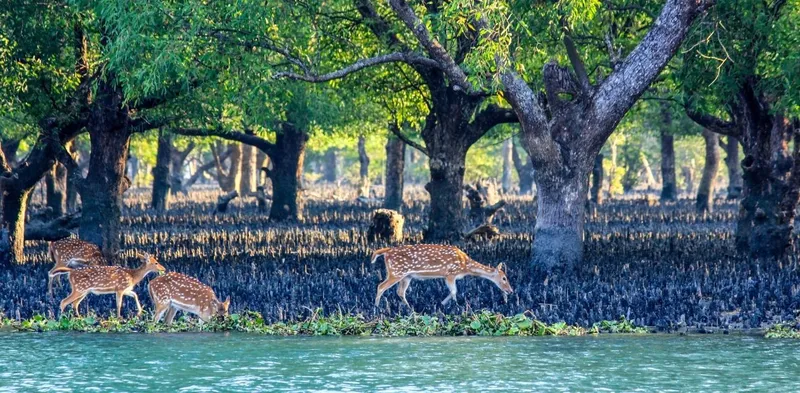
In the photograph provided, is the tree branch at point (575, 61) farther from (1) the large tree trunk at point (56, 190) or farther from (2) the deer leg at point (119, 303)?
(1) the large tree trunk at point (56, 190)

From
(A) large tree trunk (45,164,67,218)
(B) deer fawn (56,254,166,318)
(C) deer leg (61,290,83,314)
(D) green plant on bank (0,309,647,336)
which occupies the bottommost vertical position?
(D) green plant on bank (0,309,647,336)

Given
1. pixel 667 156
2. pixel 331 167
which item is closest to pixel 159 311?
pixel 667 156

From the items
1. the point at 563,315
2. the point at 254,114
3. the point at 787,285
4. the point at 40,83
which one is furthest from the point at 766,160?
the point at 40,83

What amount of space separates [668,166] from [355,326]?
37.0 m

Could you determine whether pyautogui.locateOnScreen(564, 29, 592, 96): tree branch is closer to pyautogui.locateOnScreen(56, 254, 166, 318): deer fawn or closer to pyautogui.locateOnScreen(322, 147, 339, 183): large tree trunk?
pyautogui.locateOnScreen(56, 254, 166, 318): deer fawn

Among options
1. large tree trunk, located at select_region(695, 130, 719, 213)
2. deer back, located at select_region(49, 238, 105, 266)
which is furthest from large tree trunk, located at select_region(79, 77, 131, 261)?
large tree trunk, located at select_region(695, 130, 719, 213)

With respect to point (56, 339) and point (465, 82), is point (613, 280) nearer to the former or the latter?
point (465, 82)

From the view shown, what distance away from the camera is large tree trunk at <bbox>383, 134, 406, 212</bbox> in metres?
44.0

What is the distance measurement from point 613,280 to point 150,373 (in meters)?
9.19

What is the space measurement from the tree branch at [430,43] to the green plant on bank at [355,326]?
559cm

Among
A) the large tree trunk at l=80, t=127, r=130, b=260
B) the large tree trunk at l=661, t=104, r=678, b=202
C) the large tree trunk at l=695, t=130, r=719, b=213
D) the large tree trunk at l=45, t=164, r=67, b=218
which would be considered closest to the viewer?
the large tree trunk at l=80, t=127, r=130, b=260

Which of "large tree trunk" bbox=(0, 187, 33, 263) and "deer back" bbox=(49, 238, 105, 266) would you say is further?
"large tree trunk" bbox=(0, 187, 33, 263)

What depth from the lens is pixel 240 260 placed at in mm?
25641

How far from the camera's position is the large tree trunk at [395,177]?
144ft
